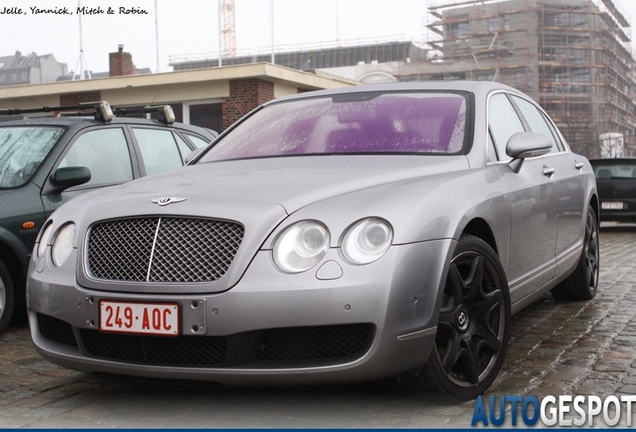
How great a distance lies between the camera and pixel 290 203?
3463 mm

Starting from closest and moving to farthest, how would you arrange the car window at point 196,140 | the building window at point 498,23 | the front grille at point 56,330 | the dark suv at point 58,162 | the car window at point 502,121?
the front grille at point 56,330
the car window at point 502,121
the dark suv at point 58,162
the car window at point 196,140
the building window at point 498,23

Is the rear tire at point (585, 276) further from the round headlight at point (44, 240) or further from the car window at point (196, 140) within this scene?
the round headlight at point (44, 240)

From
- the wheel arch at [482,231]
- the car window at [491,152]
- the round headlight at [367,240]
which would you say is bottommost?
the wheel arch at [482,231]

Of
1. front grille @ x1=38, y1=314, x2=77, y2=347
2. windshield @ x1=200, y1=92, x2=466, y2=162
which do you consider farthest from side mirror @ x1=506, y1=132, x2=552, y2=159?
front grille @ x1=38, y1=314, x2=77, y2=347

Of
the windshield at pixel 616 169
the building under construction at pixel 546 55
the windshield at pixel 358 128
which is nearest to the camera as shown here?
the windshield at pixel 358 128

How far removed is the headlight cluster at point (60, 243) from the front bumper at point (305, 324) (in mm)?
390

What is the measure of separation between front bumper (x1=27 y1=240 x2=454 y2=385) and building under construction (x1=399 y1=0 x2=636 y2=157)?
85.1m

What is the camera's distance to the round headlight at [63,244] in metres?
3.85

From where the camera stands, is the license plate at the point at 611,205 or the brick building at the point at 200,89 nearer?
the license plate at the point at 611,205

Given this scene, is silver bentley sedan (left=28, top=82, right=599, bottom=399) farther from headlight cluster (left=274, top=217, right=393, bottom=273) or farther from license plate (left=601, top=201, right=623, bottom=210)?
license plate (left=601, top=201, right=623, bottom=210)

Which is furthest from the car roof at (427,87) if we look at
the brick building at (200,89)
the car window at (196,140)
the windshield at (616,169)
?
the brick building at (200,89)

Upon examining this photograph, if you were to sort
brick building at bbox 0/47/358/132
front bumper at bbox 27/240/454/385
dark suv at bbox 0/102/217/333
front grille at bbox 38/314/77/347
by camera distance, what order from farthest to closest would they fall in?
brick building at bbox 0/47/358/132 → dark suv at bbox 0/102/217/333 → front grille at bbox 38/314/77/347 → front bumper at bbox 27/240/454/385

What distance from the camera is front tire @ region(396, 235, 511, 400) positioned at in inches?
141

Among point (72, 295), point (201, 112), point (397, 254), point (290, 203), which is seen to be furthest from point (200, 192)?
point (201, 112)
